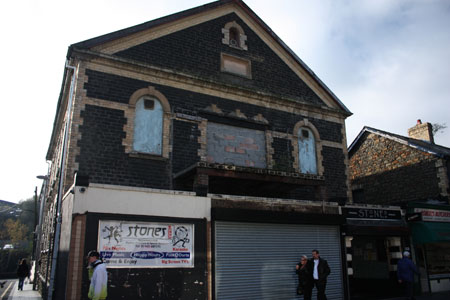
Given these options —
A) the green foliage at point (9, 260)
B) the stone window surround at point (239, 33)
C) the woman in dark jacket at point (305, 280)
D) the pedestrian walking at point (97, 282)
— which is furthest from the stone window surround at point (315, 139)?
the green foliage at point (9, 260)

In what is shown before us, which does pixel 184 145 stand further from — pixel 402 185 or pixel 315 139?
pixel 402 185

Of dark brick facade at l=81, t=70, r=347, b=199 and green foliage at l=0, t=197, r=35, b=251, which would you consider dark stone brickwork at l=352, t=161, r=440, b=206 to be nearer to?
dark brick facade at l=81, t=70, r=347, b=199

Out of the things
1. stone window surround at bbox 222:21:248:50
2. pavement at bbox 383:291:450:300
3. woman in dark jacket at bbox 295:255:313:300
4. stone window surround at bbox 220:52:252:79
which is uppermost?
stone window surround at bbox 222:21:248:50

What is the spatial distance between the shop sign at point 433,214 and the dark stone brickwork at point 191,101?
429 centimetres

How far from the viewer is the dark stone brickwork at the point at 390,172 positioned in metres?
18.3

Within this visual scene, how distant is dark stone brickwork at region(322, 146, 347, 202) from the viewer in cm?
1565

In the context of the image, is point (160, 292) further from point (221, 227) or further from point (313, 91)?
point (313, 91)

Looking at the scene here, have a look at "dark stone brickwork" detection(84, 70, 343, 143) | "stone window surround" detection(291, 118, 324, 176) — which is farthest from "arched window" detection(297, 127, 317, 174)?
"dark stone brickwork" detection(84, 70, 343, 143)

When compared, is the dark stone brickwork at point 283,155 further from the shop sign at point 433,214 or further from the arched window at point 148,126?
the shop sign at point 433,214

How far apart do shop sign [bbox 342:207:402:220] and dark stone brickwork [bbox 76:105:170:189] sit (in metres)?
6.41

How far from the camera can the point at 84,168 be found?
11.1 m

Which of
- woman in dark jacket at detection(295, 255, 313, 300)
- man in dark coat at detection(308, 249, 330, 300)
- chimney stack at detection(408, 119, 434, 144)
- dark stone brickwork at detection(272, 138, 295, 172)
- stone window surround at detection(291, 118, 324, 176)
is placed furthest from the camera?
chimney stack at detection(408, 119, 434, 144)

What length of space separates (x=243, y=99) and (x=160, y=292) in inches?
312

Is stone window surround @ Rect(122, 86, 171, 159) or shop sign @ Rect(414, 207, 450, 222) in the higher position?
stone window surround @ Rect(122, 86, 171, 159)
